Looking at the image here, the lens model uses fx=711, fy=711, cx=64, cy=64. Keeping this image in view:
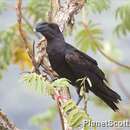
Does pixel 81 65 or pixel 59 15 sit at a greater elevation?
pixel 59 15

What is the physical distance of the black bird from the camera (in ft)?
11.1

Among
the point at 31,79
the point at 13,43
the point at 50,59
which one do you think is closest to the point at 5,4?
the point at 13,43

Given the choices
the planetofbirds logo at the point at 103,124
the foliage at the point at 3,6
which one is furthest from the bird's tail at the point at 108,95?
the foliage at the point at 3,6

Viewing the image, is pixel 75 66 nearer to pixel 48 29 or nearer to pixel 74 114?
pixel 48 29

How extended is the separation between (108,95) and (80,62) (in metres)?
0.23

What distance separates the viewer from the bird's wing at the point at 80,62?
3.43 metres

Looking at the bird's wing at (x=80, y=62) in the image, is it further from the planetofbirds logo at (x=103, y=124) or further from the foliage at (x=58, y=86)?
the foliage at (x=58, y=86)

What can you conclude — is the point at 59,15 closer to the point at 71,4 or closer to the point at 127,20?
the point at 71,4

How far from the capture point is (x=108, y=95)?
132 inches

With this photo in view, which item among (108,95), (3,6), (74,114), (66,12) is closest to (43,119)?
(3,6)

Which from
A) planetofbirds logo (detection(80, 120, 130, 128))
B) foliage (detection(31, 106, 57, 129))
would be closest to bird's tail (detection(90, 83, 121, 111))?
planetofbirds logo (detection(80, 120, 130, 128))

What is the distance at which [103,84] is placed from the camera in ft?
11.4

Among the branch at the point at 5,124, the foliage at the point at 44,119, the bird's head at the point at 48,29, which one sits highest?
the bird's head at the point at 48,29

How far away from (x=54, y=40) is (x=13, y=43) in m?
1.29
